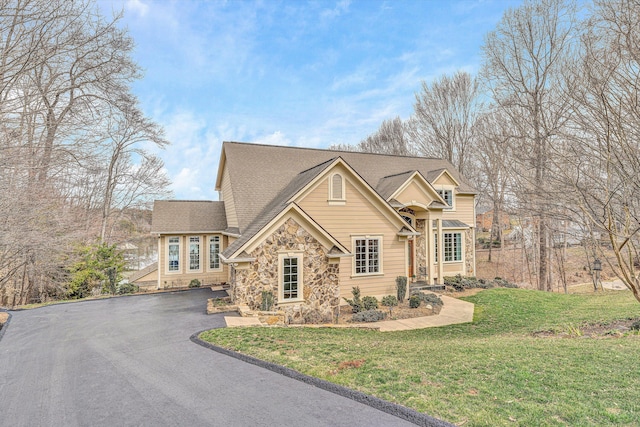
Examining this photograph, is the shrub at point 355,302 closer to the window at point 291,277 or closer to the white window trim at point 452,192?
the window at point 291,277

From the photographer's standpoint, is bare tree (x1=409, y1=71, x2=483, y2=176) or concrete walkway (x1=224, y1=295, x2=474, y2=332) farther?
bare tree (x1=409, y1=71, x2=483, y2=176)

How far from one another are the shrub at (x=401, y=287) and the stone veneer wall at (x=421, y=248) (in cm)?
395

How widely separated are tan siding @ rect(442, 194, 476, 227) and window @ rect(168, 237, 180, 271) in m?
15.7

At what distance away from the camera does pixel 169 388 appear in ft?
16.7

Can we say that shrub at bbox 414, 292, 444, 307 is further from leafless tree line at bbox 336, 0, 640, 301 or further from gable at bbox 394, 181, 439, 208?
leafless tree line at bbox 336, 0, 640, 301

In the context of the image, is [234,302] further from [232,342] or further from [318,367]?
[318,367]

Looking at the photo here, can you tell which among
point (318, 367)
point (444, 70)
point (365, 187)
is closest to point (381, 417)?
point (318, 367)

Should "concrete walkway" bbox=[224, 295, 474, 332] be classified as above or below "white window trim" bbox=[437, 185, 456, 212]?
below

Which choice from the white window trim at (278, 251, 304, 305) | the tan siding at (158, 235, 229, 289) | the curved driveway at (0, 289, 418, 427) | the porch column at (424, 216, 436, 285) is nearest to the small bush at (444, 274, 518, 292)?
the porch column at (424, 216, 436, 285)

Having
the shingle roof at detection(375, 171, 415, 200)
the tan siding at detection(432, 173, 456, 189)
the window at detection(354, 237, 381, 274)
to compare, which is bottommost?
the window at detection(354, 237, 381, 274)

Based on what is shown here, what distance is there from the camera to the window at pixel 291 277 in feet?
36.2

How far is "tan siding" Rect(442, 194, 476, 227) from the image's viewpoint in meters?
19.5

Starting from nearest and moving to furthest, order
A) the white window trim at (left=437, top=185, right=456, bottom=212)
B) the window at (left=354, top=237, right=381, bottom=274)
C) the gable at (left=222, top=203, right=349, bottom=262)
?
1. the gable at (left=222, top=203, right=349, bottom=262)
2. the window at (left=354, top=237, right=381, bottom=274)
3. the white window trim at (left=437, top=185, right=456, bottom=212)

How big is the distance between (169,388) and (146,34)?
14286 mm
